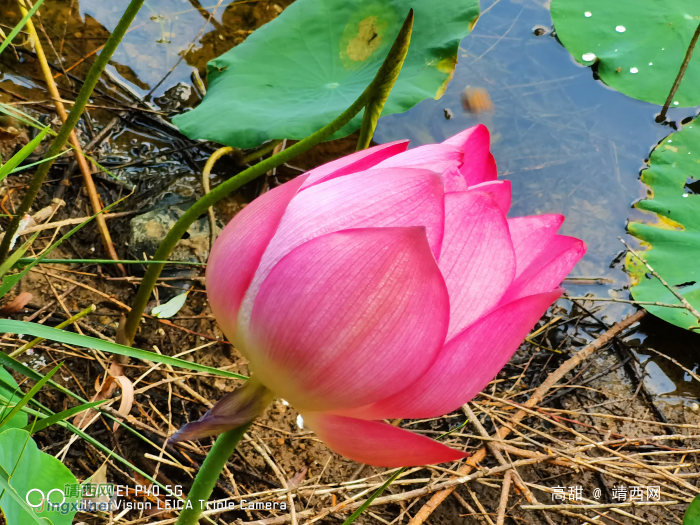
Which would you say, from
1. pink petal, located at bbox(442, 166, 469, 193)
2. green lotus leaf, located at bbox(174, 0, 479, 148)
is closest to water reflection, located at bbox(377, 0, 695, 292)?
green lotus leaf, located at bbox(174, 0, 479, 148)

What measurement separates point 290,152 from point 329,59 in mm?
792

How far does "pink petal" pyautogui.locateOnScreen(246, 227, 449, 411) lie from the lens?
Answer: 1.32 feet

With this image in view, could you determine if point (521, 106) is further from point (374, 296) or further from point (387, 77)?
point (374, 296)

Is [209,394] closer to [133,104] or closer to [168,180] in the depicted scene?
[168,180]

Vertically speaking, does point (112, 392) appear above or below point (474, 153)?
below

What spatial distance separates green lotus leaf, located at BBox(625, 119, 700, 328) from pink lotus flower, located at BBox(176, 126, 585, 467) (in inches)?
42.7

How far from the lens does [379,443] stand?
1.38 ft

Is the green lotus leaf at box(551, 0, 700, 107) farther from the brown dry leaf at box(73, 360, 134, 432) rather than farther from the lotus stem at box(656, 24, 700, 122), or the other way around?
the brown dry leaf at box(73, 360, 134, 432)

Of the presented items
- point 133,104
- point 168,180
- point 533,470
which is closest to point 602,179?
point 533,470

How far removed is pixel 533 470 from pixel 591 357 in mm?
389

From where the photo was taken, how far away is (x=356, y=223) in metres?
0.43

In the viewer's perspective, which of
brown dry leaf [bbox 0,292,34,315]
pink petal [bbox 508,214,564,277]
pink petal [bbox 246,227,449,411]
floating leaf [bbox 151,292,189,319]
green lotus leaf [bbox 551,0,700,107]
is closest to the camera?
pink petal [bbox 246,227,449,411]

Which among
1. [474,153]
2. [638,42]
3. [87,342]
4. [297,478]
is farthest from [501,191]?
[638,42]

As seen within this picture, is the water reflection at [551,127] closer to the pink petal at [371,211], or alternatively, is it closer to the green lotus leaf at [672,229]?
the green lotus leaf at [672,229]
